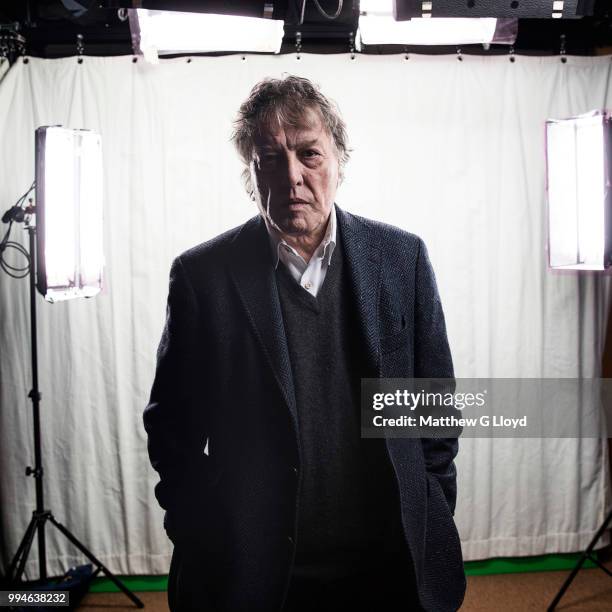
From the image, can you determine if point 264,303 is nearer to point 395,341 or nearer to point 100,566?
point 395,341

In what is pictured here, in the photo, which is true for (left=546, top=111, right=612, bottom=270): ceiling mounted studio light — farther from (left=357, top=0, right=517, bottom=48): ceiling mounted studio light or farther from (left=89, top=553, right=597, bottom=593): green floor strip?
(left=89, top=553, right=597, bottom=593): green floor strip

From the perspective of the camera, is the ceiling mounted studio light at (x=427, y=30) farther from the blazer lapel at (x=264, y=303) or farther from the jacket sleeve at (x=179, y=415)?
the jacket sleeve at (x=179, y=415)

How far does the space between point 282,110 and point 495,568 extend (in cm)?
231

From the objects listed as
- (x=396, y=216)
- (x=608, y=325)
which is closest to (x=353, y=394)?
(x=396, y=216)

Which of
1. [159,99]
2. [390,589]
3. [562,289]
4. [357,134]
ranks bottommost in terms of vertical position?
[390,589]

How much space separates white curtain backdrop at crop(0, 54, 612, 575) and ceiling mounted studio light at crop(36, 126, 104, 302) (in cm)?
35

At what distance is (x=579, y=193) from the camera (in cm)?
235

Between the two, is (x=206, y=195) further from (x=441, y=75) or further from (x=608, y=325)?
(x=608, y=325)

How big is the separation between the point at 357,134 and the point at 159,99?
88cm

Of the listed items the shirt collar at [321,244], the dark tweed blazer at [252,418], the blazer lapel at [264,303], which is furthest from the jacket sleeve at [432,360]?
the blazer lapel at [264,303]

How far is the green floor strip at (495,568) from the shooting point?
8.73 ft

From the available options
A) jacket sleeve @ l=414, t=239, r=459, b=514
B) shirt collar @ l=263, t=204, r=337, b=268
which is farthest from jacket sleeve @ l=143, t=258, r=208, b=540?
jacket sleeve @ l=414, t=239, r=459, b=514

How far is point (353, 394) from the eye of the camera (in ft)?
5.43

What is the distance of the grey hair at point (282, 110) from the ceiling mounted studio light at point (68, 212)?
63 centimetres
